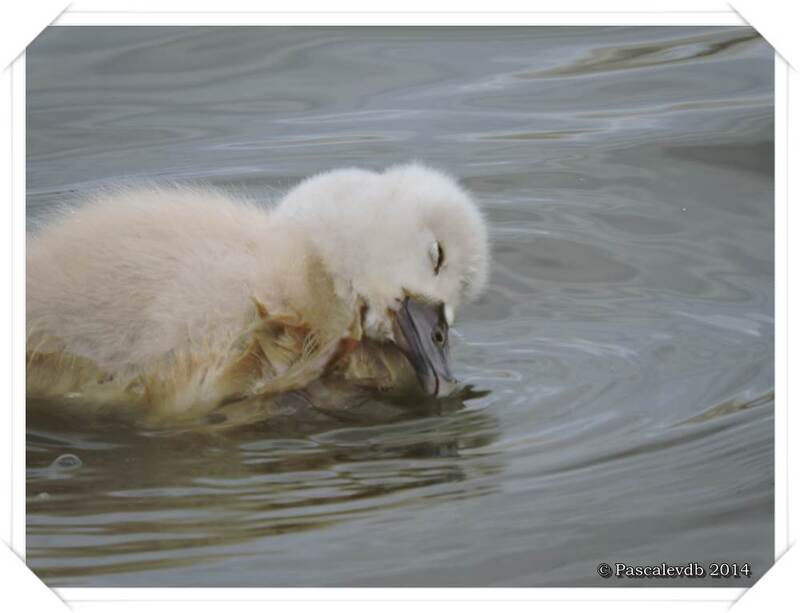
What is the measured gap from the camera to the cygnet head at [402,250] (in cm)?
430

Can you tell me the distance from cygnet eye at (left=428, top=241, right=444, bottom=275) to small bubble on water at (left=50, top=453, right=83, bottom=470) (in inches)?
42.8

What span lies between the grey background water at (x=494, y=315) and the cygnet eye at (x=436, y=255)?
0.38 meters

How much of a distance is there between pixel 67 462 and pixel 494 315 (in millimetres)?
1567

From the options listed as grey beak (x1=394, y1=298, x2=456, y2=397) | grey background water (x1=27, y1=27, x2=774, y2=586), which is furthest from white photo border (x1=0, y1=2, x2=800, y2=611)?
grey beak (x1=394, y1=298, x2=456, y2=397)

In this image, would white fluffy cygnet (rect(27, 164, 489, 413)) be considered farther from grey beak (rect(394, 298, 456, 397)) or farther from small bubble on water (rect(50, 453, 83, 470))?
small bubble on water (rect(50, 453, 83, 470))

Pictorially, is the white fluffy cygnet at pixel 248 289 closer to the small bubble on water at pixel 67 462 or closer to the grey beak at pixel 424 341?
the grey beak at pixel 424 341

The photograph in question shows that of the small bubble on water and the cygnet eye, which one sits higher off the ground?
the cygnet eye

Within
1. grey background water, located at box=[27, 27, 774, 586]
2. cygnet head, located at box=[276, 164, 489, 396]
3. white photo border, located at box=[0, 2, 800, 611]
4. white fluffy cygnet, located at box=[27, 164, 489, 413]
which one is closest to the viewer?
white photo border, located at box=[0, 2, 800, 611]

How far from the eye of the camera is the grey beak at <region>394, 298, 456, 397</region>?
4.35 meters

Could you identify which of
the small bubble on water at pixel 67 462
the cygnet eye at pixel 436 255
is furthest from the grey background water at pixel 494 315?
the cygnet eye at pixel 436 255

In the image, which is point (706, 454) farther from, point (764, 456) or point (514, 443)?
point (514, 443)
